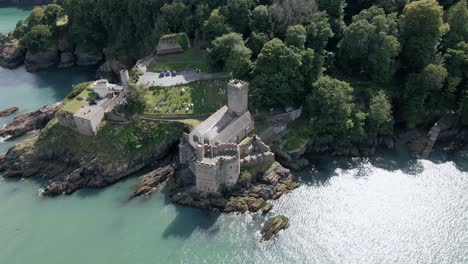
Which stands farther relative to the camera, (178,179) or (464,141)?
(464,141)

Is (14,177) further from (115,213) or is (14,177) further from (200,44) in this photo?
(200,44)

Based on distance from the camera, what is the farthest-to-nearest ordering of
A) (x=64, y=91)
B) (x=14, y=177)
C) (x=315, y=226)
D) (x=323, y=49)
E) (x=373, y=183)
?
1. (x=64, y=91)
2. (x=323, y=49)
3. (x=14, y=177)
4. (x=373, y=183)
5. (x=315, y=226)

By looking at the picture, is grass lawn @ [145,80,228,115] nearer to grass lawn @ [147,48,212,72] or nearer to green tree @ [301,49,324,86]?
grass lawn @ [147,48,212,72]

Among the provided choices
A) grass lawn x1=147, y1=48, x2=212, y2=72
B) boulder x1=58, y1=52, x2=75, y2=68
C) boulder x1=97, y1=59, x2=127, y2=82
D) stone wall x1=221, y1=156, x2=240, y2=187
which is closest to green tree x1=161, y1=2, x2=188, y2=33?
grass lawn x1=147, y1=48, x2=212, y2=72

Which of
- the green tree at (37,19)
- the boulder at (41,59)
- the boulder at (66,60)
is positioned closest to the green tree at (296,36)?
the boulder at (66,60)

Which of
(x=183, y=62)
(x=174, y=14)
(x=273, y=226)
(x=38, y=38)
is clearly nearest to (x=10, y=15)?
(x=38, y=38)

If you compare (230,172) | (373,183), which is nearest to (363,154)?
(373,183)

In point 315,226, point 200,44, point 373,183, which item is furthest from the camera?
point 200,44

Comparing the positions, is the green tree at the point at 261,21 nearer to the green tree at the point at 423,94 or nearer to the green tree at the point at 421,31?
the green tree at the point at 421,31
